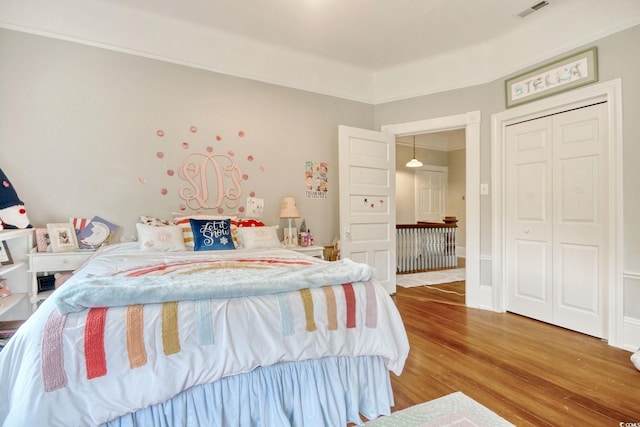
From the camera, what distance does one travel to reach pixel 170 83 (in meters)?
2.99

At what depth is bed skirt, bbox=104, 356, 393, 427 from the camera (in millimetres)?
1179

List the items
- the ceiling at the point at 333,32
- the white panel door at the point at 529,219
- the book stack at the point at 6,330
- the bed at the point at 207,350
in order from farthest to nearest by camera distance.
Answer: the white panel door at the point at 529,219 → the ceiling at the point at 333,32 → the book stack at the point at 6,330 → the bed at the point at 207,350

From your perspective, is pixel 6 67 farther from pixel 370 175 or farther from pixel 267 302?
pixel 370 175

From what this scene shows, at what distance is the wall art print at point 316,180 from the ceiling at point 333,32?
92cm

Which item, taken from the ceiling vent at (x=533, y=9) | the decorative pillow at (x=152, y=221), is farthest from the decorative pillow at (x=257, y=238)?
the ceiling vent at (x=533, y=9)

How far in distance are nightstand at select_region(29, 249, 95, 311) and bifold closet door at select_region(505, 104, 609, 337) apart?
12.7 feet

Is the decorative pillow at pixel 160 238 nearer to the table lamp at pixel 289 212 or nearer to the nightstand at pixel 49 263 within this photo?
the nightstand at pixel 49 263

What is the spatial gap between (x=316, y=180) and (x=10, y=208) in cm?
270

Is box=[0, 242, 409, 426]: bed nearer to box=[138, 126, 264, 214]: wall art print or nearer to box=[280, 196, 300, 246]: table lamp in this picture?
box=[138, 126, 264, 214]: wall art print

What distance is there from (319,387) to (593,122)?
295cm

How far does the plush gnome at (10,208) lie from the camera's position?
229 centimetres

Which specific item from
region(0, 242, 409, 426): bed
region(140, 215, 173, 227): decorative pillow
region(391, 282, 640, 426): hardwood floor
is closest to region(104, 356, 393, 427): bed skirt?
region(0, 242, 409, 426): bed

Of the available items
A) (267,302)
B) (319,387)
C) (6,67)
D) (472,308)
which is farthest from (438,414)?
(6,67)

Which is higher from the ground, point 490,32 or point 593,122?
point 490,32
